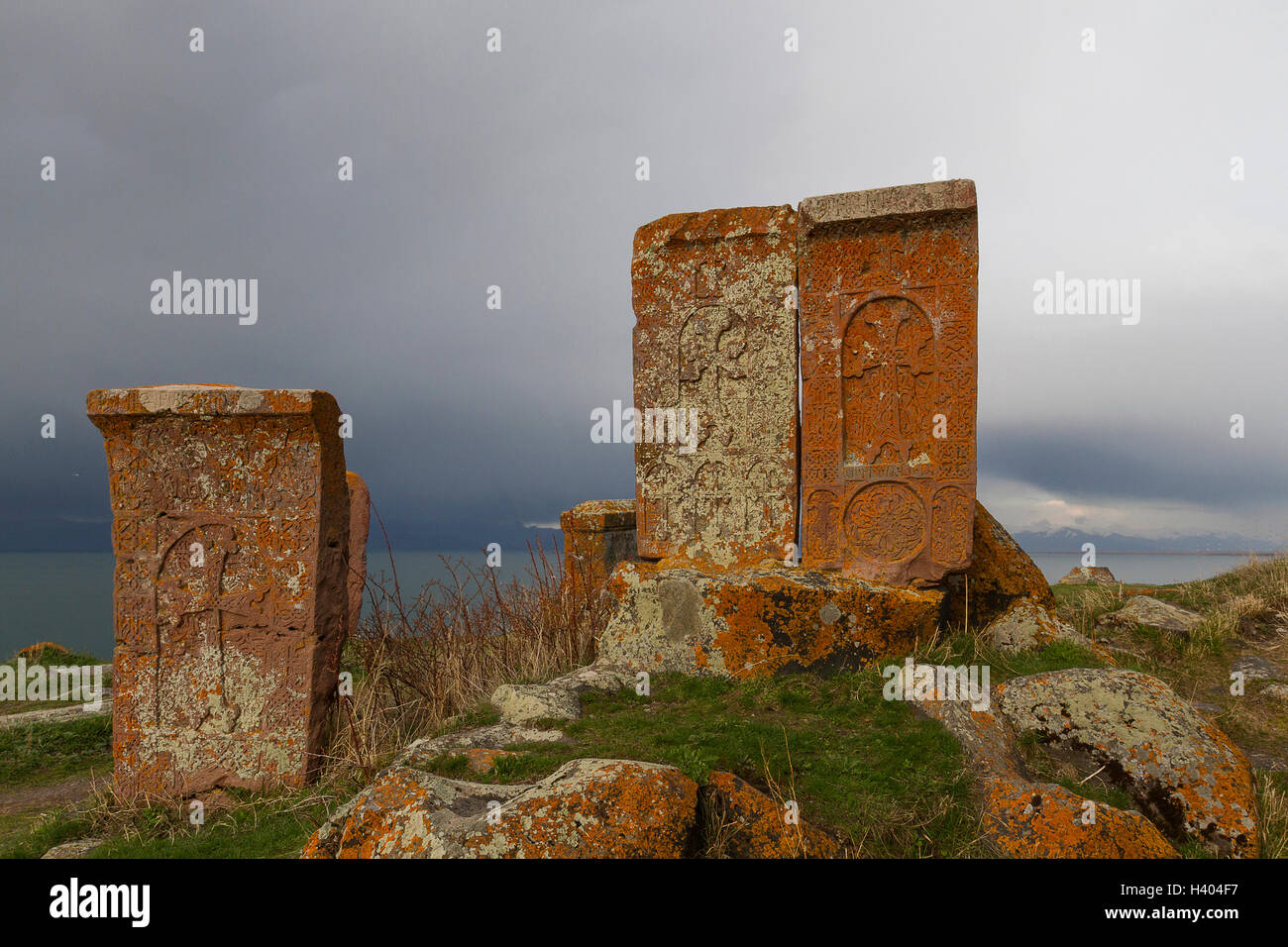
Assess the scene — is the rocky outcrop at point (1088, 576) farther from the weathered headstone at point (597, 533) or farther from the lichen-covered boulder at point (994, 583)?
the weathered headstone at point (597, 533)

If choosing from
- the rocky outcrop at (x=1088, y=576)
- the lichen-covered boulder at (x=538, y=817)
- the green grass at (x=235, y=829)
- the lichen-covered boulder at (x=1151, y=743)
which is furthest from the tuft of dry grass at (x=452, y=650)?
the rocky outcrop at (x=1088, y=576)

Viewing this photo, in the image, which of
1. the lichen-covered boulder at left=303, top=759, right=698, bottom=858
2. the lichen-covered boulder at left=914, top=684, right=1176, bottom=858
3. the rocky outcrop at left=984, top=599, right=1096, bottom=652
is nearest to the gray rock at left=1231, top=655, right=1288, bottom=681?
the rocky outcrop at left=984, top=599, right=1096, bottom=652

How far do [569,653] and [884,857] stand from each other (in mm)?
3458

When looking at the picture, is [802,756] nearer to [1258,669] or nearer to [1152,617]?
[1258,669]

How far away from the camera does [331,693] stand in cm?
460

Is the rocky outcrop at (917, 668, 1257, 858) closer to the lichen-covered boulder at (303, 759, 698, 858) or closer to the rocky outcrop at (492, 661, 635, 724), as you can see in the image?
the lichen-covered boulder at (303, 759, 698, 858)

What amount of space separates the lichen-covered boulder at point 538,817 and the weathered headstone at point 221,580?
2.17 metres

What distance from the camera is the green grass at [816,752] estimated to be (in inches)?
106

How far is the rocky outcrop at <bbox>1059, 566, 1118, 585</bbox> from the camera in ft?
31.9

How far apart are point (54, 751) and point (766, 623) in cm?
579

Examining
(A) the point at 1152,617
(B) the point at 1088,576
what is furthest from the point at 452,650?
(B) the point at 1088,576

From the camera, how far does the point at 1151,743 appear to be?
132 inches

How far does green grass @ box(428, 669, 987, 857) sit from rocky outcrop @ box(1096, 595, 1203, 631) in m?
3.27
